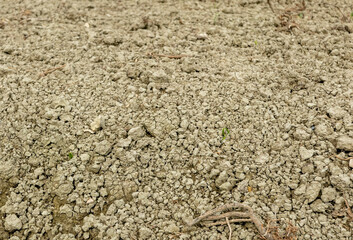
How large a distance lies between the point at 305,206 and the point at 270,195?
236 mm

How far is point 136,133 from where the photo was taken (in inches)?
92.7

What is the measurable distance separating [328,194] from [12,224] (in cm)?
219

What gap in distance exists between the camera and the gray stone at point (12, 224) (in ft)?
6.60

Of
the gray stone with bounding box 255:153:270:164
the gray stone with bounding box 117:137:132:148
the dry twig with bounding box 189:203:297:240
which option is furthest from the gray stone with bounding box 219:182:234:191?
the gray stone with bounding box 117:137:132:148

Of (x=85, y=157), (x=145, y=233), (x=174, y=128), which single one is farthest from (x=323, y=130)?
(x=85, y=157)

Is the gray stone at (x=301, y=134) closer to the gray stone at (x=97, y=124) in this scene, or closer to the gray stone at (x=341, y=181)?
the gray stone at (x=341, y=181)

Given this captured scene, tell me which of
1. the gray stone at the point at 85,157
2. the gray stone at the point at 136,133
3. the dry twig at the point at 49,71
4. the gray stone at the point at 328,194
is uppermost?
the dry twig at the point at 49,71

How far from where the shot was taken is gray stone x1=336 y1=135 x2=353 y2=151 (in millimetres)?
2170

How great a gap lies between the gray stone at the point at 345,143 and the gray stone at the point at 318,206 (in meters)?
0.46

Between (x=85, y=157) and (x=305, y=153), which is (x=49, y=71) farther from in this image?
(x=305, y=153)

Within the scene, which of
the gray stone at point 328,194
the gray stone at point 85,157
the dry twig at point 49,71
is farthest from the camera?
the dry twig at point 49,71

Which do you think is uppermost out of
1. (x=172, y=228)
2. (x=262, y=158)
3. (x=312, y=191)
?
(x=262, y=158)

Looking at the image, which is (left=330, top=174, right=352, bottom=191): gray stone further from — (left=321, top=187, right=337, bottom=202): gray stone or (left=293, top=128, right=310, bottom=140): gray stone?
(left=293, top=128, right=310, bottom=140): gray stone

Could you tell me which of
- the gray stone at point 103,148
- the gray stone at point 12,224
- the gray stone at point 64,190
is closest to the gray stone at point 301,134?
the gray stone at point 103,148
